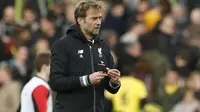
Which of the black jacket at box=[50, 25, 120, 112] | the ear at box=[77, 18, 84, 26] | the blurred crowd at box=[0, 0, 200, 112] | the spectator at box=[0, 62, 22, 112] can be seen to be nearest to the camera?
the black jacket at box=[50, 25, 120, 112]

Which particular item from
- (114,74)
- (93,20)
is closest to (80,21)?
(93,20)

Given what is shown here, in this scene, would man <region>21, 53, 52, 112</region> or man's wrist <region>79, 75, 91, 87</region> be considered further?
man <region>21, 53, 52, 112</region>

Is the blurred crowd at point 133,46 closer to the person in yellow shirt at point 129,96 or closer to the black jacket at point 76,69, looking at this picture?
the person in yellow shirt at point 129,96

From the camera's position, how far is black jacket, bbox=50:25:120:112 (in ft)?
30.1

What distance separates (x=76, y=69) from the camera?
923 cm

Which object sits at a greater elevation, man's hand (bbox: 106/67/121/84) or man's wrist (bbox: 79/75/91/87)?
man's hand (bbox: 106/67/121/84)

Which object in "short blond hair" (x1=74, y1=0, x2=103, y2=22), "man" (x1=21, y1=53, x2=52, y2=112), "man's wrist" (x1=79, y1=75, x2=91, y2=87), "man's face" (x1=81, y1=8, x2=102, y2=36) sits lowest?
"man's wrist" (x1=79, y1=75, x2=91, y2=87)

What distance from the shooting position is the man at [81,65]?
9.16 m

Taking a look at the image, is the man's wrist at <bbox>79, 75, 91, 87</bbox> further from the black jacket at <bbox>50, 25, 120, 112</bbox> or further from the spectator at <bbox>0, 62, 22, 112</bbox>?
the spectator at <bbox>0, 62, 22, 112</bbox>

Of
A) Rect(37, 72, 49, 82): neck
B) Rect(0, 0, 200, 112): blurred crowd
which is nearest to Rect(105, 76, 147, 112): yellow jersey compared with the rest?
Rect(0, 0, 200, 112): blurred crowd

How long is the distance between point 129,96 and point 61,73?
13.6ft

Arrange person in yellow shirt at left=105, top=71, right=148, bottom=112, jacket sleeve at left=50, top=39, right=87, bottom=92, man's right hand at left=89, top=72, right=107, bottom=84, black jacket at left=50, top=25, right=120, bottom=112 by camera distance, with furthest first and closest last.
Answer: person in yellow shirt at left=105, top=71, right=148, bottom=112, black jacket at left=50, top=25, right=120, bottom=112, jacket sleeve at left=50, top=39, right=87, bottom=92, man's right hand at left=89, top=72, right=107, bottom=84

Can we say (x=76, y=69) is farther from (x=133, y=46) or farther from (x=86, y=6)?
(x=133, y=46)

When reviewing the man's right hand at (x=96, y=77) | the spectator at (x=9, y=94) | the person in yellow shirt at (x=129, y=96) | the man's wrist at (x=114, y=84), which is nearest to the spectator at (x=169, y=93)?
the person in yellow shirt at (x=129, y=96)
